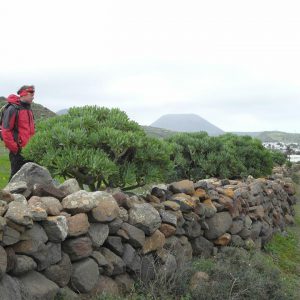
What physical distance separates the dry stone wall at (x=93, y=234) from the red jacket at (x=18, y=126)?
2.03 m

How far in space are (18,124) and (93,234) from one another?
313 cm

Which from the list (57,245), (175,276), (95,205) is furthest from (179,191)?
(57,245)

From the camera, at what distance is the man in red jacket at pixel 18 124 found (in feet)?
23.4

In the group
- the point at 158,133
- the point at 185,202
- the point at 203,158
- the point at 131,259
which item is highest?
the point at 158,133

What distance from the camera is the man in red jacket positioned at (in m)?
7.13

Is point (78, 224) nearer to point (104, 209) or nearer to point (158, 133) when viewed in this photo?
point (104, 209)

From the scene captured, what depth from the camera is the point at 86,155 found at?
19.1 ft

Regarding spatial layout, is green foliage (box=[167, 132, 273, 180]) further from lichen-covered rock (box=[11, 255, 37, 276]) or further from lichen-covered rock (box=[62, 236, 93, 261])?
lichen-covered rock (box=[11, 255, 37, 276])

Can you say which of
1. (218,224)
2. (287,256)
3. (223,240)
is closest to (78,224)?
(218,224)

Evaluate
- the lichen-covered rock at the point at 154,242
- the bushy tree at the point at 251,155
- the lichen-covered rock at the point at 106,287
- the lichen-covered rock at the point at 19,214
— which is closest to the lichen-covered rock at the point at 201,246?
the lichen-covered rock at the point at 154,242

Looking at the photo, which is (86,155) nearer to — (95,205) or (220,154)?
(95,205)

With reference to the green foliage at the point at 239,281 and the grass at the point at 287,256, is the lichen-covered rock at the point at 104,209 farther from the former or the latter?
the grass at the point at 287,256

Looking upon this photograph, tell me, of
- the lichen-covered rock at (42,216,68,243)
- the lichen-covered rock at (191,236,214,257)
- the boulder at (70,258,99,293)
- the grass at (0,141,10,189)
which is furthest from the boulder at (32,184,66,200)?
the grass at (0,141,10,189)

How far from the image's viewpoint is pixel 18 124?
286 inches
